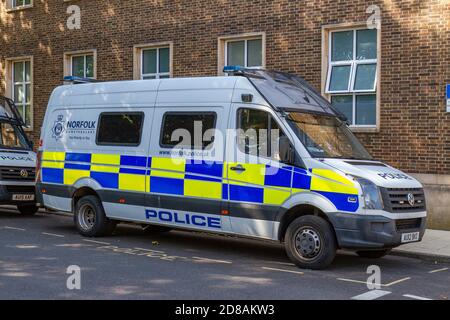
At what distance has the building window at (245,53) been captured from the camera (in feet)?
48.4

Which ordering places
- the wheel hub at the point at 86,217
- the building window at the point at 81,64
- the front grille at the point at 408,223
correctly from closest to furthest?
1. the front grille at the point at 408,223
2. the wheel hub at the point at 86,217
3. the building window at the point at 81,64

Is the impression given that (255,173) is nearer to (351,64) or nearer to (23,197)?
(351,64)

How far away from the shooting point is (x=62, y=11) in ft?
60.6

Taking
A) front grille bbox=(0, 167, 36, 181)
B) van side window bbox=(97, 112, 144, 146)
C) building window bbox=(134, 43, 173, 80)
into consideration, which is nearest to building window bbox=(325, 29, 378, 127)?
building window bbox=(134, 43, 173, 80)

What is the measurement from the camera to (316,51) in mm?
13680

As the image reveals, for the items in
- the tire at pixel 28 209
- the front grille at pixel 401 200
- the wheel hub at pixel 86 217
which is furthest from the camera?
the tire at pixel 28 209

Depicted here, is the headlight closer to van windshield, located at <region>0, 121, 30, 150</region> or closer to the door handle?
the door handle

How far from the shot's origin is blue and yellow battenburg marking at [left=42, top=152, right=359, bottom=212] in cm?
801

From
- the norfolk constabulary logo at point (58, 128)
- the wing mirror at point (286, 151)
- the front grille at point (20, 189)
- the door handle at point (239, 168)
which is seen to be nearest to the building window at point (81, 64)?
the front grille at point (20, 189)

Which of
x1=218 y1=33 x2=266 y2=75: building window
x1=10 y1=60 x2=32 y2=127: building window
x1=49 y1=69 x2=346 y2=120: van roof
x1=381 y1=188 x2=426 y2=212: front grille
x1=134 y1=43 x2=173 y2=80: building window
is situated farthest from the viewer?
x1=10 y1=60 x2=32 y2=127: building window

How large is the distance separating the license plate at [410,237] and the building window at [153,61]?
9151mm

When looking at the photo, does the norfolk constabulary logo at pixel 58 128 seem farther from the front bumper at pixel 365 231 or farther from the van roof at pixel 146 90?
the front bumper at pixel 365 231

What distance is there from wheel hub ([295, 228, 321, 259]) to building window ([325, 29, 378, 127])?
18.0ft

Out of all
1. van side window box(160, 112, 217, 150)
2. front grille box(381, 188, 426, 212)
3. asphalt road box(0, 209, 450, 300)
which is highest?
van side window box(160, 112, 217, 150)
